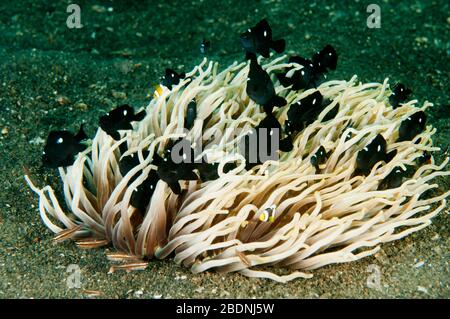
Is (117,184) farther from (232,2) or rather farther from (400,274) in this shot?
(232,2)

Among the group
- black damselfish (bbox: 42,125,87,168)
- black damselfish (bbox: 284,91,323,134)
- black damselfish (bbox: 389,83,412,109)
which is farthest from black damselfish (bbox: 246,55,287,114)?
black damselfish (bbox: 42,125,87,168)

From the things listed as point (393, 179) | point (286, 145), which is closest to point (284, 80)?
point (286, 145)

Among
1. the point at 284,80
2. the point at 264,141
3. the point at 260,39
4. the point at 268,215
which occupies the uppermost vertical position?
the point at 260,39

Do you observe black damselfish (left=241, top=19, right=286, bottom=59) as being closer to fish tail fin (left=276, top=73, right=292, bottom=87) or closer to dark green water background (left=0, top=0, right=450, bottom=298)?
fish tail fin (left=276, top=73, right=292, bottom=87)

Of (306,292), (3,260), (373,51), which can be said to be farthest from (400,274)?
(373,51)

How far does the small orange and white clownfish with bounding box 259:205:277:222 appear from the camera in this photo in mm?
3020

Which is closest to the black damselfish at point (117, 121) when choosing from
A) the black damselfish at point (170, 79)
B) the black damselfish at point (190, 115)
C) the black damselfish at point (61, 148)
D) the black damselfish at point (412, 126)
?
the black damselfish at point (61, 148)

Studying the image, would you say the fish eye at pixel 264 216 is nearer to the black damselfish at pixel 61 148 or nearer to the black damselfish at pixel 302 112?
the black damselfish at pixel 302 112

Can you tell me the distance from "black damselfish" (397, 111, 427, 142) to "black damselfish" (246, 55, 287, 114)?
3.23 feet

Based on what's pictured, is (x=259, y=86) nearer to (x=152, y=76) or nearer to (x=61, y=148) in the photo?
(x=61, y=148)

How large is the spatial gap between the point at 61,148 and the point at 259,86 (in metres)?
1.38

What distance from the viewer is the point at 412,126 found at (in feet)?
12.0

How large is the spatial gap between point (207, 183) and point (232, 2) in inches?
179

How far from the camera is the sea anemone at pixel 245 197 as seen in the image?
10.1ft
